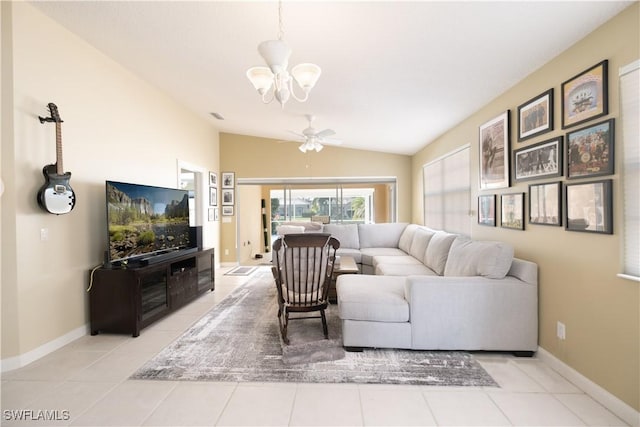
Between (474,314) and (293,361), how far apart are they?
5.14 ft

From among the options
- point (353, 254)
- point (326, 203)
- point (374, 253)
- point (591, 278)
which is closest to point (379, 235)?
point (374, 253)

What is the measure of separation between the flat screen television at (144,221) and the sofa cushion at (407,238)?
3.57m

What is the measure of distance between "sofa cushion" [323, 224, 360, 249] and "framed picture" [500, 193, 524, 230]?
9.74ft

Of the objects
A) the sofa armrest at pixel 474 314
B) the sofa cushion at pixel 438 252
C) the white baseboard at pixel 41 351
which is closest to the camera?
the white baseboard at pixel 41 351

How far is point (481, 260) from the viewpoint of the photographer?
270 centimetres

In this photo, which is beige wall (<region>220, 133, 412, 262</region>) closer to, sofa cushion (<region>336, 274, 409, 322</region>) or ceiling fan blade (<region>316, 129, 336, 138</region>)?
ceiling fan blade (<region>316, 129, 336, 138</region>)

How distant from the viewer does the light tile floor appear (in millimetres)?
1778

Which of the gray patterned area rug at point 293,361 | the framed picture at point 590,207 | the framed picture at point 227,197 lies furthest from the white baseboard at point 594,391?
the framed picture at point 227,197

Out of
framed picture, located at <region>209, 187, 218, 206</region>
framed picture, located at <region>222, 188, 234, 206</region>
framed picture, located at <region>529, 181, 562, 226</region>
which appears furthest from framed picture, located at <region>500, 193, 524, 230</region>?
framed picture, located at <region>222, 188, 234, 206</region>

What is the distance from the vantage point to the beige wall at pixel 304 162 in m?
6.83

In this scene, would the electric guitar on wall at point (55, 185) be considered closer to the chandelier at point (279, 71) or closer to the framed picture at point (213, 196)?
the chandelier at point (279, 71)

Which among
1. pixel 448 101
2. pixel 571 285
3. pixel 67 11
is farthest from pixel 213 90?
pixel 571 285

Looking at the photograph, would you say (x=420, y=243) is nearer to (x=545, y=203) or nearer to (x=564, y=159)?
(x=545, y=203)

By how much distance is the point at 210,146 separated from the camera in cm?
627
